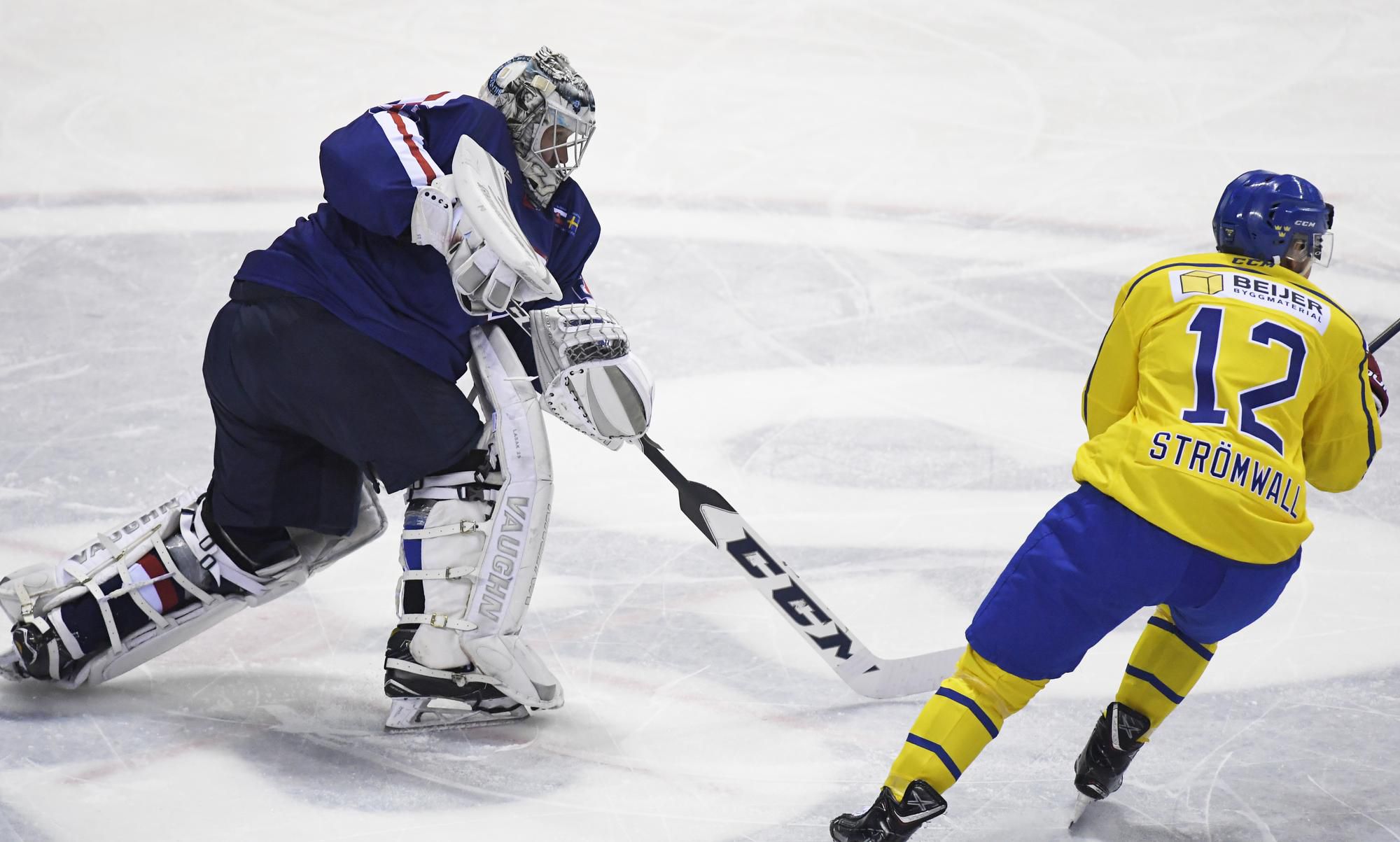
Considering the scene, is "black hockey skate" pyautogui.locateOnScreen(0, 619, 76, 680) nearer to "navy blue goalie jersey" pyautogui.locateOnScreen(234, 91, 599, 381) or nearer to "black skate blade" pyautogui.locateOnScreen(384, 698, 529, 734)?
"black skate blade" pyautogui.locateOnScreen(384, 698, 529, 734)

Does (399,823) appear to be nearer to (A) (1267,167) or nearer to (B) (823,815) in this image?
(B) (823,815)

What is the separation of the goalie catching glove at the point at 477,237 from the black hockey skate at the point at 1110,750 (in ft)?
3.65

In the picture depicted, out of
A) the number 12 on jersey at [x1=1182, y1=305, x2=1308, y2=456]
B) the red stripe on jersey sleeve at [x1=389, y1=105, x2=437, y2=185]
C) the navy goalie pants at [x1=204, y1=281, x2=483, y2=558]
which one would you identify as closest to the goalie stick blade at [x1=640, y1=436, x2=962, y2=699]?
the navy goalie pants at [x1=204, y1=281, x2=483, y2=558]

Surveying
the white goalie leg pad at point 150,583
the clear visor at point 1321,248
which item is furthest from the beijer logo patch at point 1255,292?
the white goalie leg pad at point 150,583

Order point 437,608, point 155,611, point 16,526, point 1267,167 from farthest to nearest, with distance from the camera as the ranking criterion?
point 1267,167, point 16,526, point 155,611, point 437,608

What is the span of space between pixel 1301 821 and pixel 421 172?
69.8 inches

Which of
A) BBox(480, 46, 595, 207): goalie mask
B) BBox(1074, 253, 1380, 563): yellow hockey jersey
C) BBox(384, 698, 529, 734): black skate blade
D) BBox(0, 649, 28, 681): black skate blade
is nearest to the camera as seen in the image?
BBox(1074, 253, 1380, 563): yellow hockey jersey

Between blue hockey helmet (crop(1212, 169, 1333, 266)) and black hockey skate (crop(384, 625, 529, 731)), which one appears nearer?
blue hockey helmet (crop(1212, 169, 1333, 266))

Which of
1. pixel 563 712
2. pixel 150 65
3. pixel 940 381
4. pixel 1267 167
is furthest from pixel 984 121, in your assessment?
pixel 563 712

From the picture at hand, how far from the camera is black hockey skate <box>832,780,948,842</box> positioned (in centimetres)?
206

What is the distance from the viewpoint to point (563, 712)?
8.87 feet

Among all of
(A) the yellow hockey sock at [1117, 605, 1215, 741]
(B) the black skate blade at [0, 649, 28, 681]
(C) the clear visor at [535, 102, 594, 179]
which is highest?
(C) the clear visor at [535, 102, 594, 179]

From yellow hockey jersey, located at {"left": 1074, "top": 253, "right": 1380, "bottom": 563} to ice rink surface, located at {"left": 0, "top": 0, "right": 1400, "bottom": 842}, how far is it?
61cm

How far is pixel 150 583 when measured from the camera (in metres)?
2.66
